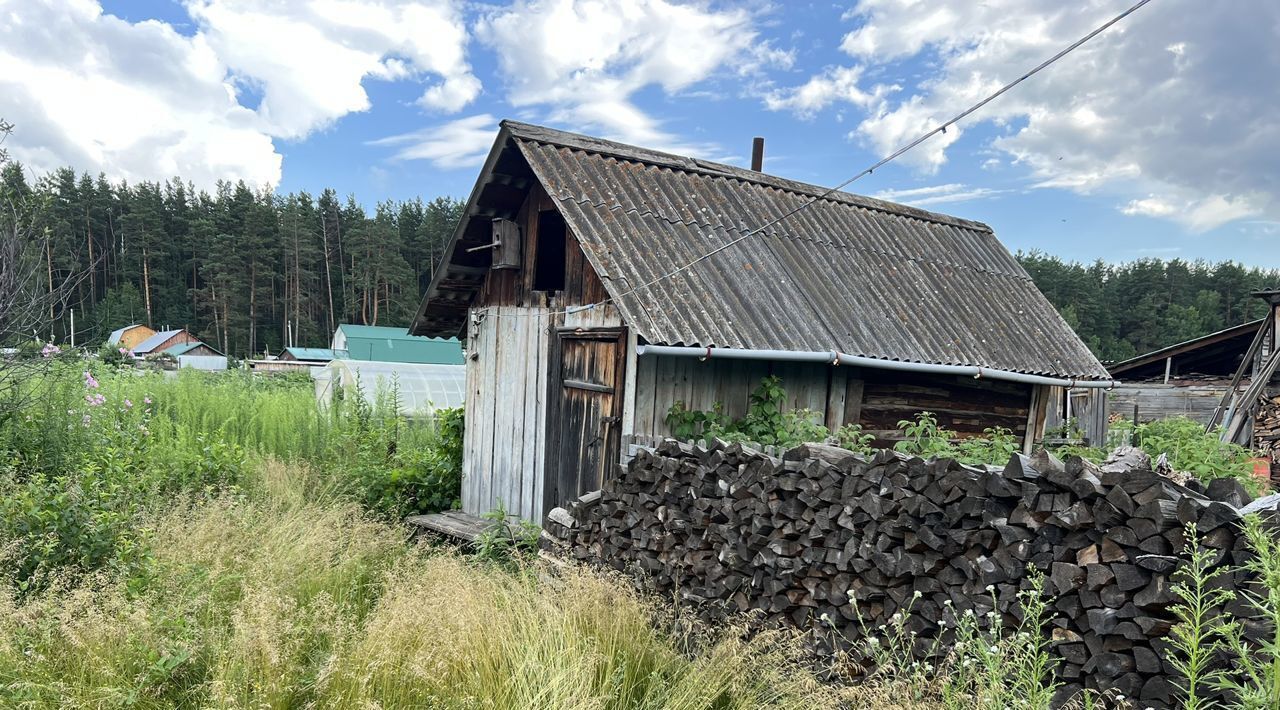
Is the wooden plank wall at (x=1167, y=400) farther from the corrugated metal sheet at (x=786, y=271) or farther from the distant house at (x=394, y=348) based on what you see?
the distant house at (x=394, y=348)

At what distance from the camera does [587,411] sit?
23.4 ft

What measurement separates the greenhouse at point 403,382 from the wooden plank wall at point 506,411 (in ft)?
19.7

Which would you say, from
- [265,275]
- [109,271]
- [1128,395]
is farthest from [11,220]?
[109,271]

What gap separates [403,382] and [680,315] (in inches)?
438

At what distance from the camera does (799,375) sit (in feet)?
23.7

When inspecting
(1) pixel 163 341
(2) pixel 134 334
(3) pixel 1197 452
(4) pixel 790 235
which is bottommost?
(1) pixel 163 341

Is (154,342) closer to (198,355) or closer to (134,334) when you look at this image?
(134,334)

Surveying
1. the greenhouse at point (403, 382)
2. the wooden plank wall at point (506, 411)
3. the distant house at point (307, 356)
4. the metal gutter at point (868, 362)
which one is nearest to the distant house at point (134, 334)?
Result: the distant house at point (307, 356)

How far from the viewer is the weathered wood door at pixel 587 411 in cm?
674

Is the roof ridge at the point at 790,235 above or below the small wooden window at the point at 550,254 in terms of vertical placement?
above

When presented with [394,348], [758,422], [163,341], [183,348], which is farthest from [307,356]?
[758,422]

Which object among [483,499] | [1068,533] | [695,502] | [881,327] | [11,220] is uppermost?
[11,220]

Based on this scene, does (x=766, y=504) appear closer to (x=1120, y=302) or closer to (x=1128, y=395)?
(x=1128, y=395)

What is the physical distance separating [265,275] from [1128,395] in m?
54.1
